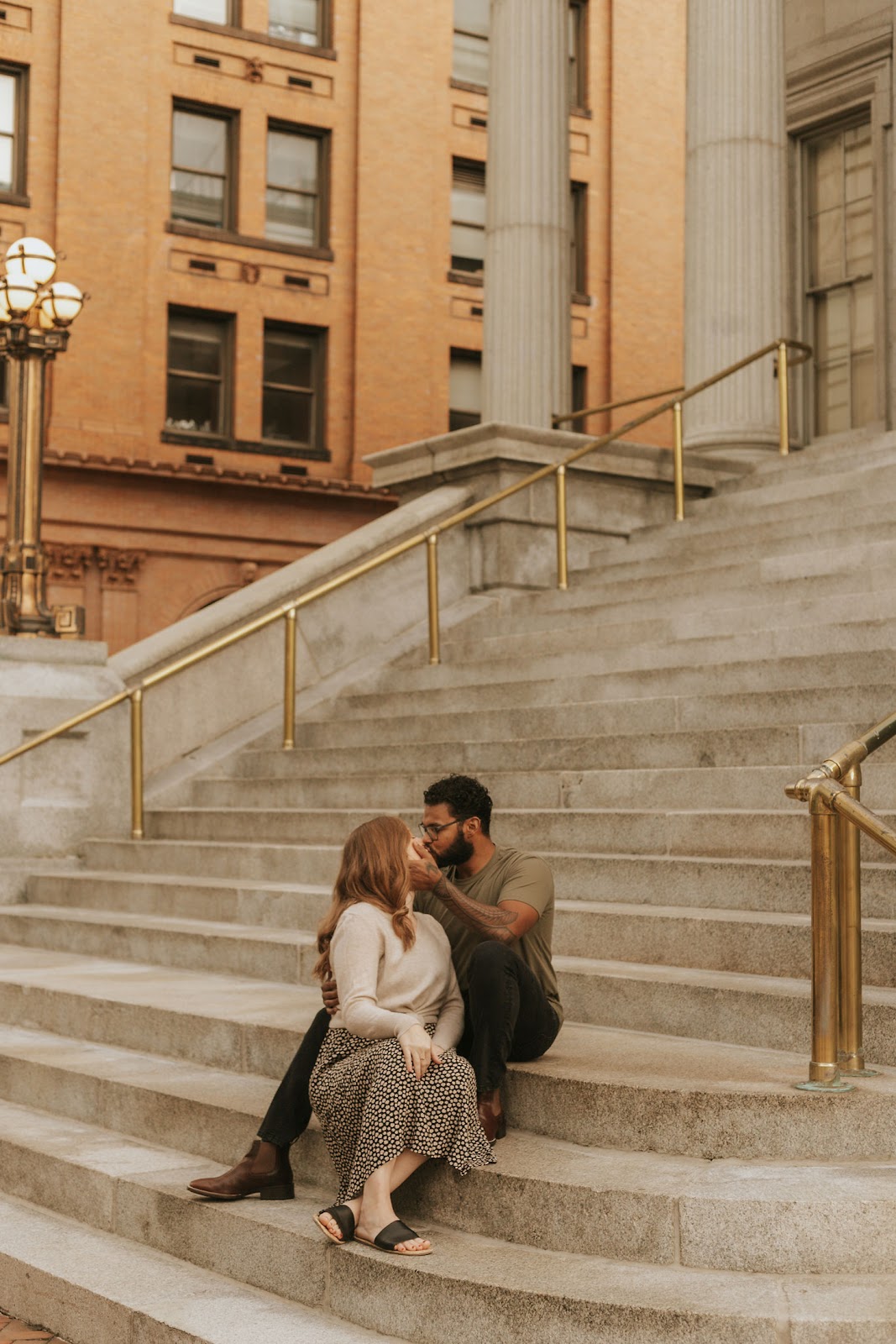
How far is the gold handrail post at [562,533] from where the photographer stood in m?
13.5

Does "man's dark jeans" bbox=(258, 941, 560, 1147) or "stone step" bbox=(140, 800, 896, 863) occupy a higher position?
"stone step" bbox=(140, 800, 896, 863)

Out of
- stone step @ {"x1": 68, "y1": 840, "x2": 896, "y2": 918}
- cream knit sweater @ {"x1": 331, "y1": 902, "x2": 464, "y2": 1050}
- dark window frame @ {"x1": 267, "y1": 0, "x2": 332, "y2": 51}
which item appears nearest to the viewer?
cream knit sweater @ {"x1": 331, "y1": 902, "x2": 464, "y2": 1050}

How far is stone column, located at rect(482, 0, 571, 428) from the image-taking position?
16266 millimetres

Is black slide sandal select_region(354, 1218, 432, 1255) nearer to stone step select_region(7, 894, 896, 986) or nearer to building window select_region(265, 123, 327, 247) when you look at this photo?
stone step select_region(7, 894, 896, 986)

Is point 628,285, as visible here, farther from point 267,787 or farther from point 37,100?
point 267,787

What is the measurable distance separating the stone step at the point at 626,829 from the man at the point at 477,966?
1791 millimetres

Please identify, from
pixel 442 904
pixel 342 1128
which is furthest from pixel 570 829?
pixel 342 1128

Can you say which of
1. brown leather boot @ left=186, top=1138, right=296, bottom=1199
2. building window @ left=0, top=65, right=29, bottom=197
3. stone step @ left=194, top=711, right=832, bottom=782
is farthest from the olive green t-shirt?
building window @ left=0, top=65, right=29, bottom=197

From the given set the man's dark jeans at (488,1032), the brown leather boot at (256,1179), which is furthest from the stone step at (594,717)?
the brown leather boot at (256,1179)

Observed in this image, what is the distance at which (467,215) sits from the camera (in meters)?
33.2

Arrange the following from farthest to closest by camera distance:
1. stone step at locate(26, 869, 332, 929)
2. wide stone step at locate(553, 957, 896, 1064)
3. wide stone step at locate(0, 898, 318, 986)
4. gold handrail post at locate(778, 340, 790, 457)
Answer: gold handrail post at locate(778, 340, 790, 457) < stone step at locate(26, 869, 332, 929) < wide stone step at locate(0, 898, 318, 986) < wide stone step at locate(553, 957, 896, 1064)

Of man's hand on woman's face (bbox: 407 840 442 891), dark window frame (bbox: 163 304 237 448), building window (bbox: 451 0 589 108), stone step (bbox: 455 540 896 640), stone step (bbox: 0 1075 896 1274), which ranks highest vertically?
building window (bbox: 451 0 589 108)

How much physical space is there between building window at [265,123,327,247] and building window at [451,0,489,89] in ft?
10.8

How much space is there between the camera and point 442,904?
6.09m
